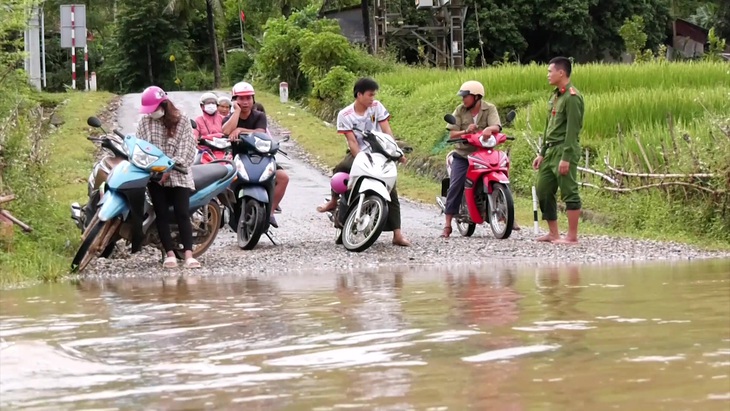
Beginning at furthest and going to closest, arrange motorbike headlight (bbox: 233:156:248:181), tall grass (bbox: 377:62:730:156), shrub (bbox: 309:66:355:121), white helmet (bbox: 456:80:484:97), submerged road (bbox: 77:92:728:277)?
shrub (bbox: 309:66:355:121) → tall grass (bbox: 377:62:730:156) → white helmet (bbox: 456:80:484:97) → motorbike headlight (bbox: 233:156:248:181) → submerged road (bbox: 77:92:728:277)

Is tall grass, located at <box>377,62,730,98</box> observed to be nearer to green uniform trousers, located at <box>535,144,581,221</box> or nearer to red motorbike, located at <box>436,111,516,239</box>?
red motorbike, located at <box>436,111,516,239</box>

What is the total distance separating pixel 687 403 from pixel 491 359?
3.29 ft

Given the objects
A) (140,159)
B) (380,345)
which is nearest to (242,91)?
(140,159)

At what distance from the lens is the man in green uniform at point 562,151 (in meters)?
10.3

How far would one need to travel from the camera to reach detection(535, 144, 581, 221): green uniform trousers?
10.4m

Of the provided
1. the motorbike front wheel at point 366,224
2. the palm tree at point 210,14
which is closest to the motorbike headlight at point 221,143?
the motorbike front wheel at point 366,224

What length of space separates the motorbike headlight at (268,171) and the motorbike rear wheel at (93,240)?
5.76ft

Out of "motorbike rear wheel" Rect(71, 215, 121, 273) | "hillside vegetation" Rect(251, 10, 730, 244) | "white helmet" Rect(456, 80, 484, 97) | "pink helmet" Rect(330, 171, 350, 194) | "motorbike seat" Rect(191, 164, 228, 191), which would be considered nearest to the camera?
"motorbike rear wheel" Rect(71, 215, 121, 273)

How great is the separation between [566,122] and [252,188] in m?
2.76

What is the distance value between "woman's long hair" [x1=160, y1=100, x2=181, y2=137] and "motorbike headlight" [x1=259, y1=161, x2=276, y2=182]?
1.25 metres

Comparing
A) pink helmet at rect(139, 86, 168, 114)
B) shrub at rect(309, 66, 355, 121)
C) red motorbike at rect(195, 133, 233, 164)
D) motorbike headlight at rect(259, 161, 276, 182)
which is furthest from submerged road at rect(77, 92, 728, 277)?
shrub at rect(309, 66, 355, 121)

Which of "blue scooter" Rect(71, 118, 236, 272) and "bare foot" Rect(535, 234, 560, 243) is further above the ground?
"blue scooter" Rect(71, 118, 236, 272)

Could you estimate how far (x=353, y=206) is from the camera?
33.6 feet

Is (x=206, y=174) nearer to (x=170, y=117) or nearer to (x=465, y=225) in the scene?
(x=170, y=117)
